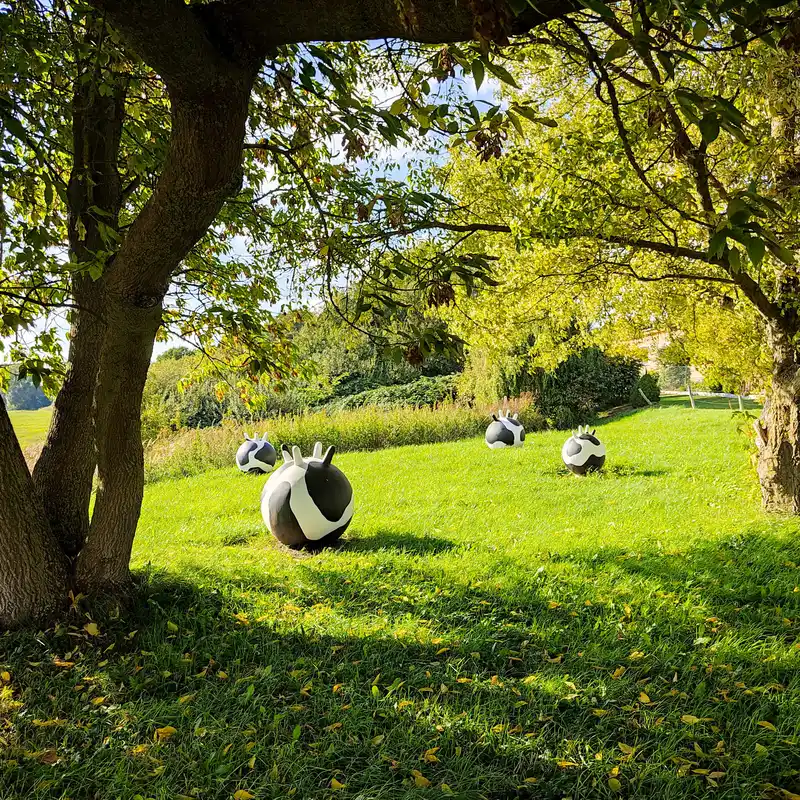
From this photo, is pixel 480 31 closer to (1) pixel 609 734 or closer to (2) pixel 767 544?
(1) pixel 609 734

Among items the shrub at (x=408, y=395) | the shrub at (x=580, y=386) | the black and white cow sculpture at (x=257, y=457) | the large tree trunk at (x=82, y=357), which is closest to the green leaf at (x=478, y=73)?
the large tree trunk at (x=82, y=357)

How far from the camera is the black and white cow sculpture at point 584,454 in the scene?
34.8 ft

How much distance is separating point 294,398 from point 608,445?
12.0 m

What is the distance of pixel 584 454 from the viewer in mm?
10578

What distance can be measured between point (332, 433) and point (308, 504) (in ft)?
32.2

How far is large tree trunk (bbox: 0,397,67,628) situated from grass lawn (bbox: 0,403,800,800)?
9.4 inches

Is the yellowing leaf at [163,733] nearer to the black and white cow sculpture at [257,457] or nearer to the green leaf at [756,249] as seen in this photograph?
the green leaf at [756,249]

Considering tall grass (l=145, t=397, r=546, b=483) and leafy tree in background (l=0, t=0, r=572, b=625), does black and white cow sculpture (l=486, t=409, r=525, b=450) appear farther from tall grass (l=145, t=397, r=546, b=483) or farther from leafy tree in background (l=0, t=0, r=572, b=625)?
leafy tree in background (l=0, t=0, r=572, b=625)

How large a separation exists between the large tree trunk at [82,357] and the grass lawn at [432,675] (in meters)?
0.86

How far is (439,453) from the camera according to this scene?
14.1m

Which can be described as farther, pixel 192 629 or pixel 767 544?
pixel 767 544

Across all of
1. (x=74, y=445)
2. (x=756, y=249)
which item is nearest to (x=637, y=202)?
(x=756, y=249)

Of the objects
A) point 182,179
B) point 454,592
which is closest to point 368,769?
point 454,592

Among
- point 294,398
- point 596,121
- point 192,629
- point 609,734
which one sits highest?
point 596,121
